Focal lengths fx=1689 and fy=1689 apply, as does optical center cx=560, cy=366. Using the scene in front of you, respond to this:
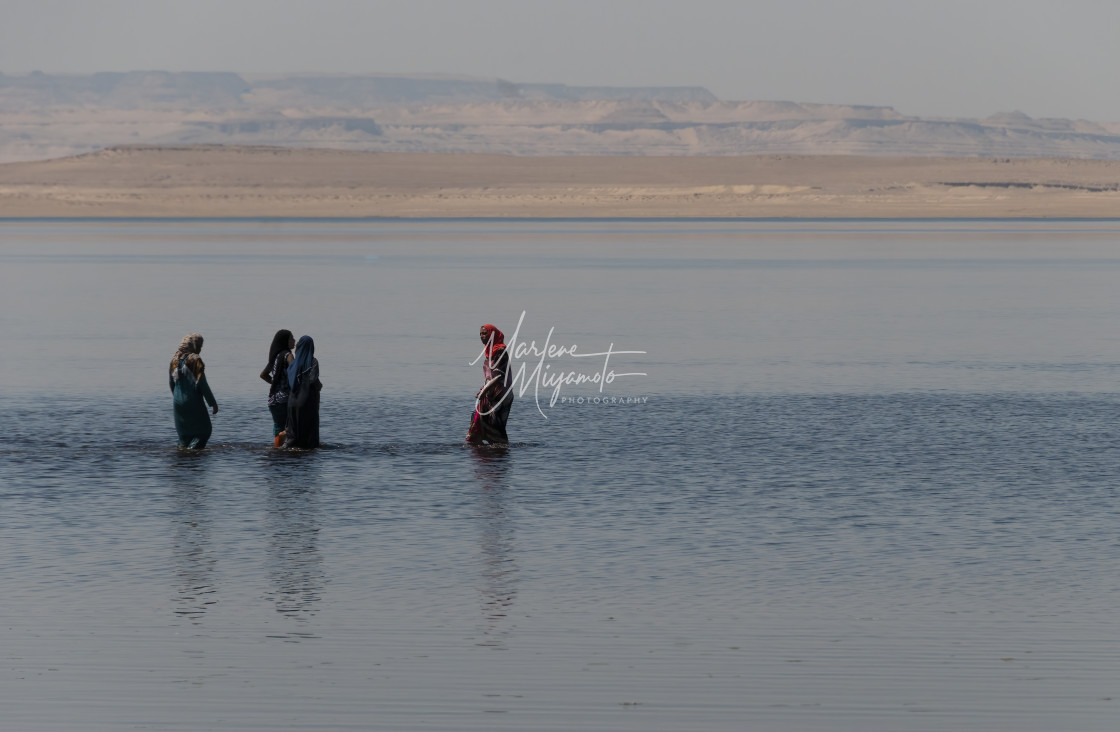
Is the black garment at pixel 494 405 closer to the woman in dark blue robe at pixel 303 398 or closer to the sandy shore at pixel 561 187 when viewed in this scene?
the woman in dark blue robe at pixel 303 398

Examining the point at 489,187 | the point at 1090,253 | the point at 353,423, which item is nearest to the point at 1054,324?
the point at 353,423

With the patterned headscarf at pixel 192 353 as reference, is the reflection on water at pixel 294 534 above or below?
below

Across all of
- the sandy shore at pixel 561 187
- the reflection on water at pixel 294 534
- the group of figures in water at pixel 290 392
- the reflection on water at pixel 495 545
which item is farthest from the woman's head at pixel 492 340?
the sandy shore at pixel 561 187

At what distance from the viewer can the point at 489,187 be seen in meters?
168

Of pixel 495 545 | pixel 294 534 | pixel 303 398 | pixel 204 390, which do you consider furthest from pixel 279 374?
pixel 495 545

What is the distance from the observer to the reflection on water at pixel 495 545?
1039cm

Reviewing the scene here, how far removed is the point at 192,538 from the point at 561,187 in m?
155

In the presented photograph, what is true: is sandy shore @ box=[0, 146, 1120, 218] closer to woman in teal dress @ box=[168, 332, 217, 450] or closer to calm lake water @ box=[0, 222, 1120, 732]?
calm lake water @ box=[0, 222, 1120, 732]

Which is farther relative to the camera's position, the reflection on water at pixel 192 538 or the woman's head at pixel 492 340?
the woman's head at pixel 492 340

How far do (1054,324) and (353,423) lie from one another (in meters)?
21.1

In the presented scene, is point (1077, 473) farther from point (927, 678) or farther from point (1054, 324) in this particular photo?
point (1054, 324)

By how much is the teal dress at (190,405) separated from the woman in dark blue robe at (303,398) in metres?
0.81

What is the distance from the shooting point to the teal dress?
57.1ft

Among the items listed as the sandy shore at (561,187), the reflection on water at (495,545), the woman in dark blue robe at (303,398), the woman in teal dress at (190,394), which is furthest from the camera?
the sandy shore at (561,187)
